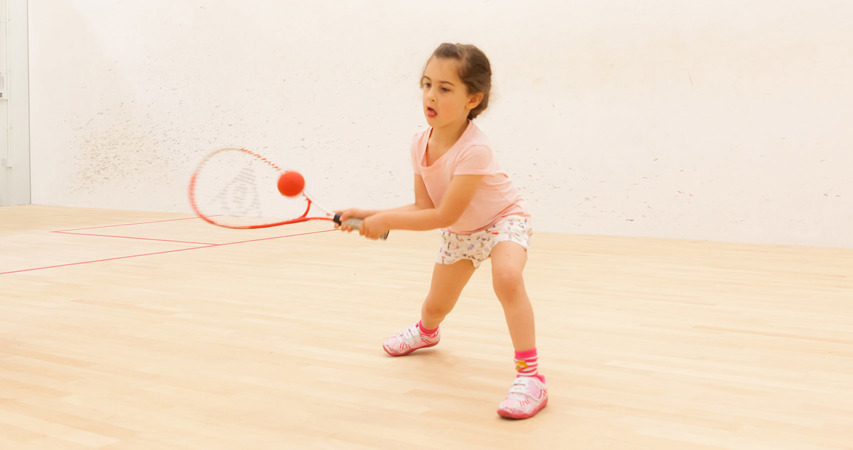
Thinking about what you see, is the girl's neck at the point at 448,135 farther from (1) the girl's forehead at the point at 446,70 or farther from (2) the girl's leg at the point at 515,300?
(2) the girl's leg at the point at 515,300

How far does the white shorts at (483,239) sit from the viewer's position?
159 centimetres

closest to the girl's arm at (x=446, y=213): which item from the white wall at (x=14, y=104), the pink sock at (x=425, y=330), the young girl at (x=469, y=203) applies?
the young girl at (x=469, y=203)

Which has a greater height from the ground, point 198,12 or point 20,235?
point 198,12

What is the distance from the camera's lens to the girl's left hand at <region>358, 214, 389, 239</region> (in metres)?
1.49

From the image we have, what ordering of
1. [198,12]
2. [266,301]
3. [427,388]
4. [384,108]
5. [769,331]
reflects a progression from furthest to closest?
[198,12], [384,108], [266,301], [769,331], [427,388]

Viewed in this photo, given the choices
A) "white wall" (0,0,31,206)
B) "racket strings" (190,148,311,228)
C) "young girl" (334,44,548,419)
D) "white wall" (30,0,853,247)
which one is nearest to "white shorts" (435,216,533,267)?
"young girl" (334,44,548,419)

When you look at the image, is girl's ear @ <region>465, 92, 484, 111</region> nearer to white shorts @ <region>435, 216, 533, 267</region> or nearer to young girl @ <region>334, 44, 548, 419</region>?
young girl @ <region>334, 44, 548, 419</region>

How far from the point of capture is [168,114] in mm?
5926

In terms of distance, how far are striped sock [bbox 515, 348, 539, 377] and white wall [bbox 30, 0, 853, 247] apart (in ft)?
9.81

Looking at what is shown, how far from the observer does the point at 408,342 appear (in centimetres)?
183

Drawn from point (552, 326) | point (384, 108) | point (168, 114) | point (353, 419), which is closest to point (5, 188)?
point (168, 114)

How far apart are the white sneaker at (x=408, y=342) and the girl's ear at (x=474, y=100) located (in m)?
0.51

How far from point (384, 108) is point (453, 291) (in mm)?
3472

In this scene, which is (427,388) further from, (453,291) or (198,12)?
(198,12)
